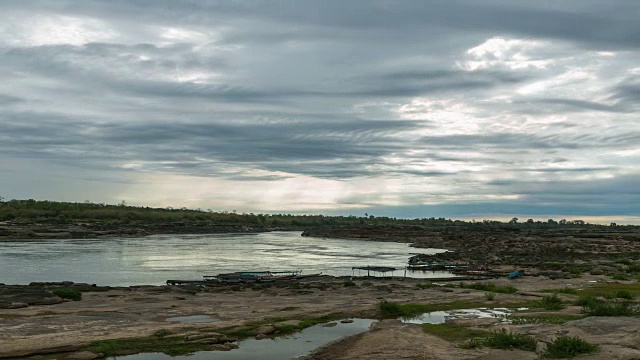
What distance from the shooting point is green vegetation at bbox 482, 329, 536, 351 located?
17905 millimetres

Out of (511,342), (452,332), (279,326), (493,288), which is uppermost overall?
(511,342)

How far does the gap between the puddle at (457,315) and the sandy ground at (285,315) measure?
177cm

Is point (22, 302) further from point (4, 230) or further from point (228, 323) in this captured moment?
point (4, 230)

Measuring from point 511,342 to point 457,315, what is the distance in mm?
8447

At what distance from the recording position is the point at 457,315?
26547 millimetres

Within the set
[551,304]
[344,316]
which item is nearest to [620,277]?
[551,304]

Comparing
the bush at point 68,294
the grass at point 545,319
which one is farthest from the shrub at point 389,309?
the bush at point 68,294

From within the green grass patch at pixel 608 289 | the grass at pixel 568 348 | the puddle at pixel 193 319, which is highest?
the grass at pixel 568 348

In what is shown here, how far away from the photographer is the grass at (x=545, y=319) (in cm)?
2234

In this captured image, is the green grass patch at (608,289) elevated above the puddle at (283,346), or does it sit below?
above

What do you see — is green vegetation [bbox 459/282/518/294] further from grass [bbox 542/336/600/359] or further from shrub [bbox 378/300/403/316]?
grass [bbox 542/336/600/359]

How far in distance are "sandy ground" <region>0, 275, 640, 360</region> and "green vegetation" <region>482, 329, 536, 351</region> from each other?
63 cm

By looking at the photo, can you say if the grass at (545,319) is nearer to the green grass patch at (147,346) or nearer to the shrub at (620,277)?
the green grass patch at (147,346)

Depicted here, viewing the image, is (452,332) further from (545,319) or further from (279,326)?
(279,326)
